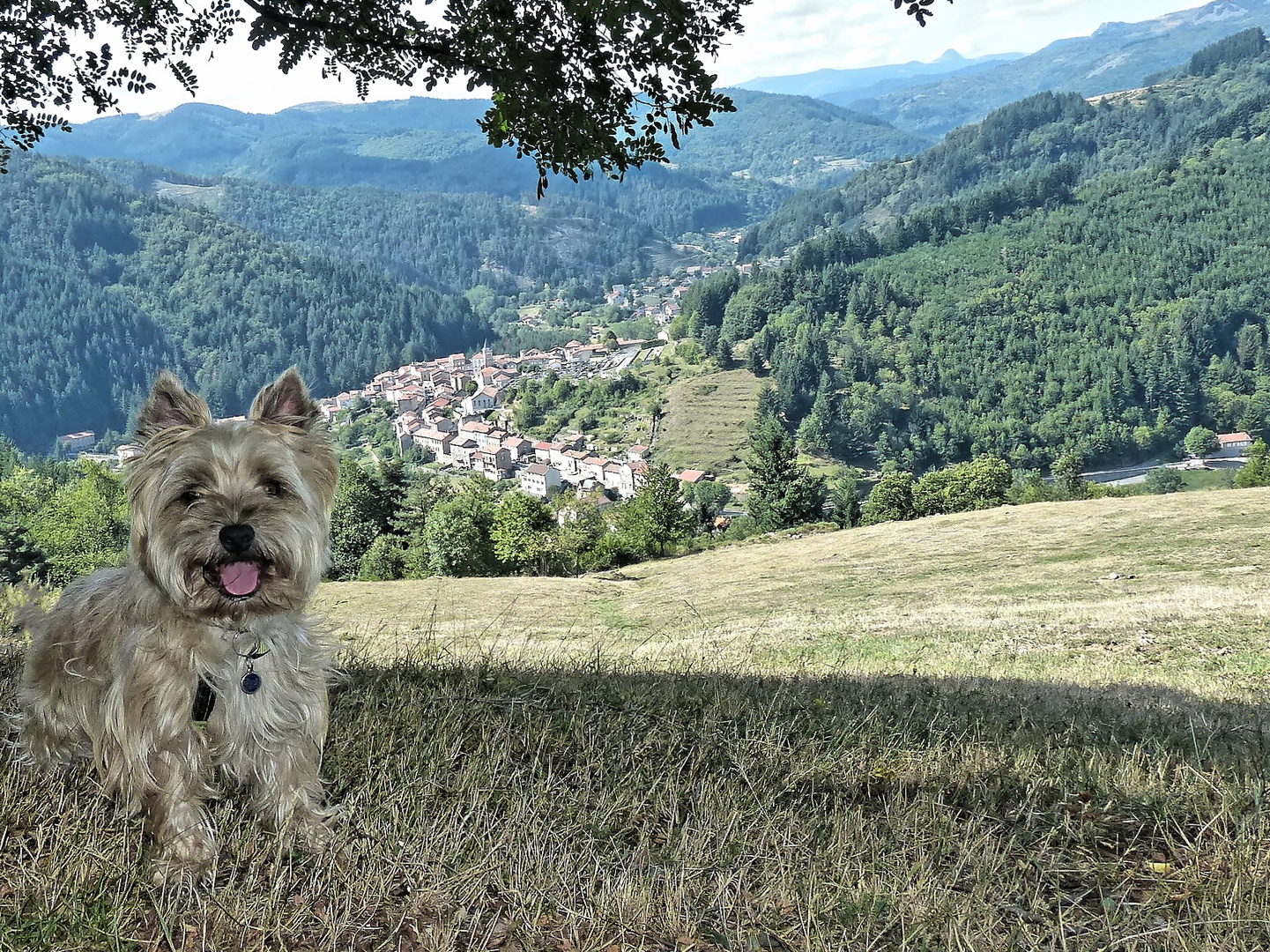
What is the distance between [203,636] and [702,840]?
214 cm

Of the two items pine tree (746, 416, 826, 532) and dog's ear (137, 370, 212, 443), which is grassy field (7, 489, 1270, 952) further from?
A: pine tree (746, 416, 826, 532)

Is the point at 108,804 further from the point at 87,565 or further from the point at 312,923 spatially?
the point at 87,565

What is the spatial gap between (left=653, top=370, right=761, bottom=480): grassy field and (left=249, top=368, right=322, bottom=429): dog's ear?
122926 millimetres

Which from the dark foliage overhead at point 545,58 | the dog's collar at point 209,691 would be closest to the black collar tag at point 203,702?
the dog's collar at point 209,691

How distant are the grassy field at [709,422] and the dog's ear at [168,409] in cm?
12318

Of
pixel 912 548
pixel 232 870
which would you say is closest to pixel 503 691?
pixel 232 870

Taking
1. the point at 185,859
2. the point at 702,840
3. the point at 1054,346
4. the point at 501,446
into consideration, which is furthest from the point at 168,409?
the point at 1054,346

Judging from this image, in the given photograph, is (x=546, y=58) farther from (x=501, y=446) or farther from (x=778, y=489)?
(x=501, y=446)

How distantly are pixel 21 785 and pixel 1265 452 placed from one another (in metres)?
82.5

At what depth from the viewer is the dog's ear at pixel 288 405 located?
3391 mm

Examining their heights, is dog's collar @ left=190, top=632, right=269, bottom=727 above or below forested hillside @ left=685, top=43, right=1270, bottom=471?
above

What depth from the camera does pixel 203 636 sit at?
3.37 m

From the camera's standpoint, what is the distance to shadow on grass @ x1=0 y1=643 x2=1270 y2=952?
9.94ft

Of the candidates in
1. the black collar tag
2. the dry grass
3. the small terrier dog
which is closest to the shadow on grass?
the small terrier dog
